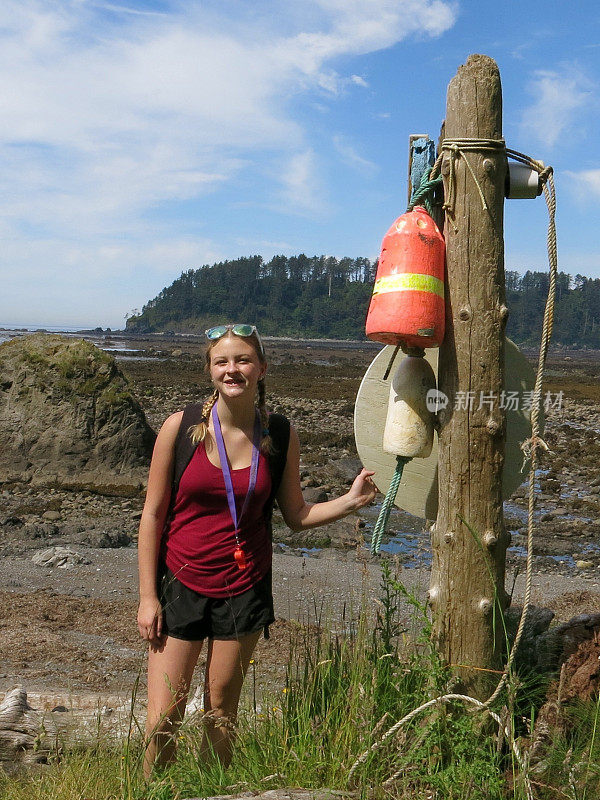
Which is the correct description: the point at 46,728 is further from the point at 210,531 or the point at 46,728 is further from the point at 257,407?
the point at 257,407

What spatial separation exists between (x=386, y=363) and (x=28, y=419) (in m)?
12.0

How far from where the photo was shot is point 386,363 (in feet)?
11.6

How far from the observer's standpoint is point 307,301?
442 feet

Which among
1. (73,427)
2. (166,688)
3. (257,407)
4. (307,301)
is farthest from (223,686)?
(307,301)

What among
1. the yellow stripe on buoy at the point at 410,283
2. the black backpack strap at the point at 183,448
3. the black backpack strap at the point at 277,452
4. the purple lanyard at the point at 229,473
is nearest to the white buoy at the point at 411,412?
the yellow stripe on buoy at the point at 410,283

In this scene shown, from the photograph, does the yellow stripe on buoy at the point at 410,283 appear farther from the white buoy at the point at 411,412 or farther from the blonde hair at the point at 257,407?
the blonde hair at the point at 257,407

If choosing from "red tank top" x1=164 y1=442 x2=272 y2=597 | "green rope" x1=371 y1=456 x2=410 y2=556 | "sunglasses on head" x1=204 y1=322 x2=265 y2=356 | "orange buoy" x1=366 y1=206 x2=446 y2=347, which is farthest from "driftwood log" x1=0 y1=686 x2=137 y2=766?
"orange buoy" x1=366 y1=206 x2=446 y2=347

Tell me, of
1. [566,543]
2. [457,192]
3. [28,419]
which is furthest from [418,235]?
[28,419]

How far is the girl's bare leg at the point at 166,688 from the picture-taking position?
317cm

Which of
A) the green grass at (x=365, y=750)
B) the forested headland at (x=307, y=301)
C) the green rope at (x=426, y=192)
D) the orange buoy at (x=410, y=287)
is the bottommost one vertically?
the green grass at (x=365, y=750)

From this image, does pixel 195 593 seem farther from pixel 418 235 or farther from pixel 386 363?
pixel 418 235

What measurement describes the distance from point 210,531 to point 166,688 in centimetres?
64

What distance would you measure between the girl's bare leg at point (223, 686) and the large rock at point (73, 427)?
10879 millimetres
